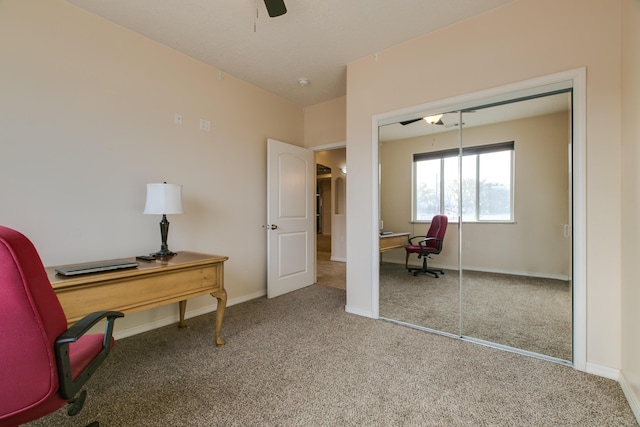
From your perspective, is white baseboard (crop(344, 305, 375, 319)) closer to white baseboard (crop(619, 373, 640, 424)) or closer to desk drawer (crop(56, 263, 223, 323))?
desk drawer (crop(56, 263, 223, 323))

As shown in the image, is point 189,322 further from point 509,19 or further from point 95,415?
point 509,19

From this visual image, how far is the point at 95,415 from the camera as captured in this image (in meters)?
1.53

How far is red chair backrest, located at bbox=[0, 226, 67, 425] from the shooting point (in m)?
0.89

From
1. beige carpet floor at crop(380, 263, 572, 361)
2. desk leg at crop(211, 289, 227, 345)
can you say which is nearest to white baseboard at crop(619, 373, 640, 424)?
beige carpet floor at crop(380, 263, 572, 361)

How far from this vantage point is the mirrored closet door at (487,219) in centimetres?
221

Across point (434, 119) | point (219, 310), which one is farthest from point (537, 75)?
point (219, 310)

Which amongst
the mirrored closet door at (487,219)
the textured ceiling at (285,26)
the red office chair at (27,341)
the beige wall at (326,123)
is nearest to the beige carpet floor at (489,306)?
the mirrored closet door at (487,219)

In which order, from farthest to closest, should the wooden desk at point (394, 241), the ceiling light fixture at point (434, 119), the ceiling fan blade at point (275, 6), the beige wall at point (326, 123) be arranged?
1. the beige wall at point (326, 123)
2. the wooden desk at point (394, 241)
3. the ceiling light fixture at point (434, 119)
4. the ceiling fan blade at point (275, 6)

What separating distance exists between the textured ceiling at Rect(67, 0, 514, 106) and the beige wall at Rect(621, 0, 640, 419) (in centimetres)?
92

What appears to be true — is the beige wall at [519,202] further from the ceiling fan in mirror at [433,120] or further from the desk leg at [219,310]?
the desk leg at [219,310]

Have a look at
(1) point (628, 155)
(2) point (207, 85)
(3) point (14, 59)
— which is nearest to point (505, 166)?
(1) point (628, 155)

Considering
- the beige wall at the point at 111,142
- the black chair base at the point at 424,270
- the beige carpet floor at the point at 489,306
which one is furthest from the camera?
the black chair base at the point at 424,270

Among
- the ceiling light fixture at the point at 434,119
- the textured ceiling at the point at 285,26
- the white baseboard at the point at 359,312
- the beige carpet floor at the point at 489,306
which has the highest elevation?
the textured ceiling at the point at 285,26

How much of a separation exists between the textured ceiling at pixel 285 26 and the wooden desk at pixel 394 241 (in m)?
1.91
